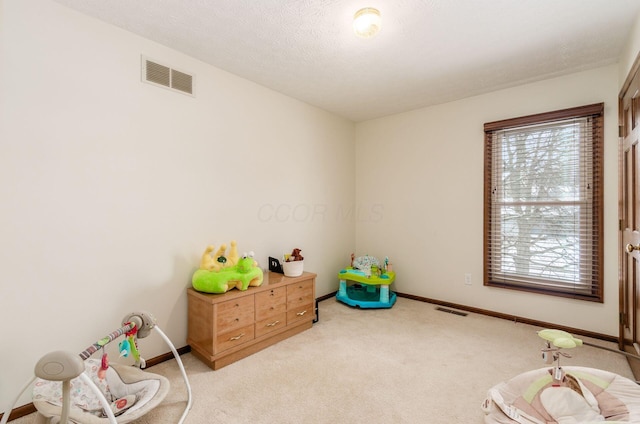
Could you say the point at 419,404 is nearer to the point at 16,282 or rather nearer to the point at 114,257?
the point at 114,257

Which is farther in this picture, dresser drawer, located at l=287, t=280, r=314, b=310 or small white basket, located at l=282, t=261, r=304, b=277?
small white basket, located at l=282, t=261, r=304, b=277

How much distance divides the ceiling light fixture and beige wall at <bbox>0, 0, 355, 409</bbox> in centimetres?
137

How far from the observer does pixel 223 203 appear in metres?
2.75

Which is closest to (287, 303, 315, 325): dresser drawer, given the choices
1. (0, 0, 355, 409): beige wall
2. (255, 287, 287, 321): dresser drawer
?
(255, 287, 287, 321): dresser drawer

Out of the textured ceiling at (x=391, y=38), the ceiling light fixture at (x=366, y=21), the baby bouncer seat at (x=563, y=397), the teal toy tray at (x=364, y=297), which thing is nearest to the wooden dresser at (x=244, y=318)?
the teal toy tray at (x=364, y=297)

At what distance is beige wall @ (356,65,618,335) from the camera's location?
2674 millimetres

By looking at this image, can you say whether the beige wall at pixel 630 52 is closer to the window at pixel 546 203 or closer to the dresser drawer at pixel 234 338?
the window at pixel 546 203

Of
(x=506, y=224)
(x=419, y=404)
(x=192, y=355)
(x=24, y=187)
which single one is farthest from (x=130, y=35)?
(x=506, y=224)

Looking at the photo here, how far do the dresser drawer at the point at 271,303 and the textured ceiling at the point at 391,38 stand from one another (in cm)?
201

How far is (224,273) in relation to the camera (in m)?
2.39

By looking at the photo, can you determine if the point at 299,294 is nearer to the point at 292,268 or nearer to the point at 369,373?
the point at 292,268

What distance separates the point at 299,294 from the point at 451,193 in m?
2.12

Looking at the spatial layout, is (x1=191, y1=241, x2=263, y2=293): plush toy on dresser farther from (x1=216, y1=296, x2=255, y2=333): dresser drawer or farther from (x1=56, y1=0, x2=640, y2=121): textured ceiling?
(x1=56, y1=0, x2=640, y2=121): textured ceiling

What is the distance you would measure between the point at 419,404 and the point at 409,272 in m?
2.20
